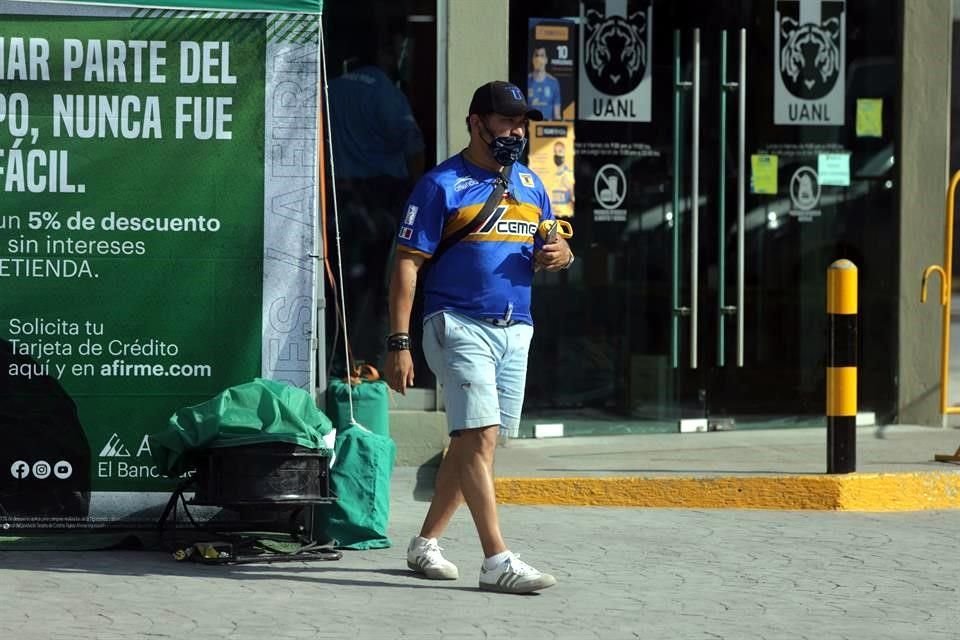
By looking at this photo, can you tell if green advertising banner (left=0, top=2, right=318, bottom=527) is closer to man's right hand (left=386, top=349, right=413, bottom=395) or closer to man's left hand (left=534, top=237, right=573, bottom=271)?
man's right hand (left=386, top=349, right=413, bottom=395)

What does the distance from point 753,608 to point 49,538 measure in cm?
Result: 308

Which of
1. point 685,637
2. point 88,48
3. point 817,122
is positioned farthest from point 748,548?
point 817,122

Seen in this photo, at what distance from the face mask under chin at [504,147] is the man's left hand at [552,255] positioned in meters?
0.36

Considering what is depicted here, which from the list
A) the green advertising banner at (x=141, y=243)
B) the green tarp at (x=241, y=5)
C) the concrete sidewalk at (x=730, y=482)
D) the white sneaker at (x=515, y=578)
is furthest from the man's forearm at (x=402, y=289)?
A: the concrete sidewalk at (x=730, y=482)

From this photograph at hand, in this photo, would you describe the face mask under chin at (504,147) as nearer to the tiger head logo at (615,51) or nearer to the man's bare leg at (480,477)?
the man's bare leg at (480,477)

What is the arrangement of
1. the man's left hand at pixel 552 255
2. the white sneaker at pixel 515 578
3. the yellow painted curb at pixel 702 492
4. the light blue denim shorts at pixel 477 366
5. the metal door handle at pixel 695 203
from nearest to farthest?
1. the white sneaker at pixel 515 578
2. the light blue denim shorts at pixel 477 366
3. the man's left hand at pixel 552 255
4. the yellow painted curb at pixel 702 492
5. the metal door handle at pixel 695 203

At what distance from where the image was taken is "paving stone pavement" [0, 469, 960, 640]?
5.79 metres

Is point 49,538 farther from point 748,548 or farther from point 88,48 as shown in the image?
point 748,548

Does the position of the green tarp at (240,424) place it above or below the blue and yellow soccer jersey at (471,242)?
below

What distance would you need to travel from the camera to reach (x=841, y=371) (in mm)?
8727

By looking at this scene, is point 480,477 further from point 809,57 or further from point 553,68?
point 809,57

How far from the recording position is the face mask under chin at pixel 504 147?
6.59 m

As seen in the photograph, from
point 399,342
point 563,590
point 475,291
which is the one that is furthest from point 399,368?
point 563,590

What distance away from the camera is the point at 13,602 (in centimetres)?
609
